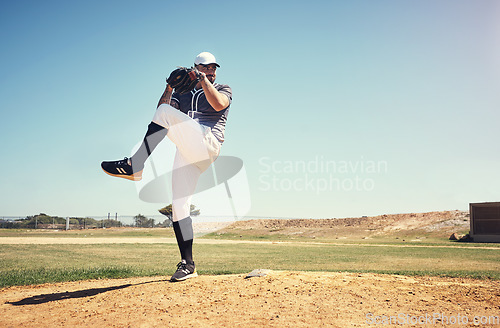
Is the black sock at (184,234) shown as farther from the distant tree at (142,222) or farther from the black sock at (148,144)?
the distant tree at (142,222)

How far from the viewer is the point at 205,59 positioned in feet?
14.2

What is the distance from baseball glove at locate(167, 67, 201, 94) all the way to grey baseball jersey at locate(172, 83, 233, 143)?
0.47 metres

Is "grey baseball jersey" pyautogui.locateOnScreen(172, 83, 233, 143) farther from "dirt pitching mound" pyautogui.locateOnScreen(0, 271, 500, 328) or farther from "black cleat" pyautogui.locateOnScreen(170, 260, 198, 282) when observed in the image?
"dirt pitching mound" pyautogui.locateOnScreen(0, 271, 500, 328)

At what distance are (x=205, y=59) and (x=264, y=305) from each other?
276 centimetres

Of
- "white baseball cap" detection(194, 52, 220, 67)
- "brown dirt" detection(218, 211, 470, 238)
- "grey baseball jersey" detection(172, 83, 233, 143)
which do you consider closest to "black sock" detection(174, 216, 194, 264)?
"grey baseball jersey" detection(172, 83, 233, 143)

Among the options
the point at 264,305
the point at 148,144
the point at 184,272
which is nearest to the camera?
the point at 264,305

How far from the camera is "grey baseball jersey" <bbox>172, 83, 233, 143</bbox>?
433cm

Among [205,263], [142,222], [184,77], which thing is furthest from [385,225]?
[184,77]

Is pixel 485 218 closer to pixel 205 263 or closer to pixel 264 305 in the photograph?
pixel 205 263

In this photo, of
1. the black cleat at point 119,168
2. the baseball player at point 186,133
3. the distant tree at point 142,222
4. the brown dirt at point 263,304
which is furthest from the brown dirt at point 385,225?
the black cleat at point 119,168

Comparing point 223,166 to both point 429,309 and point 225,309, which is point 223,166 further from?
point 429,309

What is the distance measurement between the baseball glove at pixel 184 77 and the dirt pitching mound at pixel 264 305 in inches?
84.7

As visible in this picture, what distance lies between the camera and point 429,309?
322cm

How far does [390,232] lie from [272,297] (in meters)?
43.1
